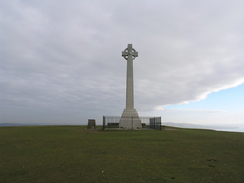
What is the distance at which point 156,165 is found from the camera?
271 inches

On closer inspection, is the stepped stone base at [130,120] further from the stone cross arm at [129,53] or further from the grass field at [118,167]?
the grass field at [118,167]

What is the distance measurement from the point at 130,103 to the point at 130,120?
266cm

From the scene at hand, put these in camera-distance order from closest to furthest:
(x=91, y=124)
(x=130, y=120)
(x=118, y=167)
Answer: (x=118, y=167) → (x=91, y=124) → (x=130, y=120)

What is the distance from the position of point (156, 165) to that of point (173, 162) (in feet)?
2.86

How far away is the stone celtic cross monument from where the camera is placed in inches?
991

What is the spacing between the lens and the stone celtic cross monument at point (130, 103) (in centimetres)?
2517

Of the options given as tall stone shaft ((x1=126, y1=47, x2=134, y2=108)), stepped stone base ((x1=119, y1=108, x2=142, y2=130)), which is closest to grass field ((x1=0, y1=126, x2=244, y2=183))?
stepped stone base ((x1=119, y1=108, x2=142, y2=130))

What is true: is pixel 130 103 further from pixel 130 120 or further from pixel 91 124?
pixel 91 124

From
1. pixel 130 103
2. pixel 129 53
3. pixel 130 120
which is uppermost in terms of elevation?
pixel 129 53

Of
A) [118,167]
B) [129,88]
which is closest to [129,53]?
[129,88]

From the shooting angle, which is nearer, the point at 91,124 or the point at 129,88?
the point at 91,124

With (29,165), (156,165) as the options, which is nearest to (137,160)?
(156,165)

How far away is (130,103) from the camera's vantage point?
87.8 ft

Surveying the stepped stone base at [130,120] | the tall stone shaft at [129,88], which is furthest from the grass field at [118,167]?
the tall stone shaft at [129,88]
